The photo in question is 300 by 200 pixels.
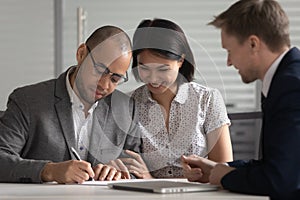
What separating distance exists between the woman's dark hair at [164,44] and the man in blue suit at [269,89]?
1.43 feet

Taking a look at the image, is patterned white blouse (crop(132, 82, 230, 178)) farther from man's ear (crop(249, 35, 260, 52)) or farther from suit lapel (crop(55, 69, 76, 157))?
man's ear (crop(249, 35, 260, 52))

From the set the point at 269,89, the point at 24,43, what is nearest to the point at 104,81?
the point at 269,89

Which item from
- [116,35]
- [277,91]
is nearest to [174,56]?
[116,35]

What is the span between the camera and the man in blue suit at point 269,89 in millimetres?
1648

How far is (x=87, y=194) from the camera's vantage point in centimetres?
179

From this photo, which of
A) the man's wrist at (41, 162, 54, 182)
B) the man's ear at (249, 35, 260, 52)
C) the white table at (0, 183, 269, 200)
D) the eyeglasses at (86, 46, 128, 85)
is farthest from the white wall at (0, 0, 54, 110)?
the man's ear at (249, 35, 260, 52)

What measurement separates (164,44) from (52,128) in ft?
1.46

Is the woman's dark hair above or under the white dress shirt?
above

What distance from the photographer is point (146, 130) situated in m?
2.45

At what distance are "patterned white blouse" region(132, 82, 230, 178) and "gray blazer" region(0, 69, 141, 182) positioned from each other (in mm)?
46

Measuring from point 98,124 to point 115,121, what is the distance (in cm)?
7

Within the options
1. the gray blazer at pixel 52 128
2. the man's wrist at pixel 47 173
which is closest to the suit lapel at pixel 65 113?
the gray blazer at pixel 52 128

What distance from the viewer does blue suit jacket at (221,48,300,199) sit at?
5.39ft

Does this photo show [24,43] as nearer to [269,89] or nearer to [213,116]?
[213,116]
